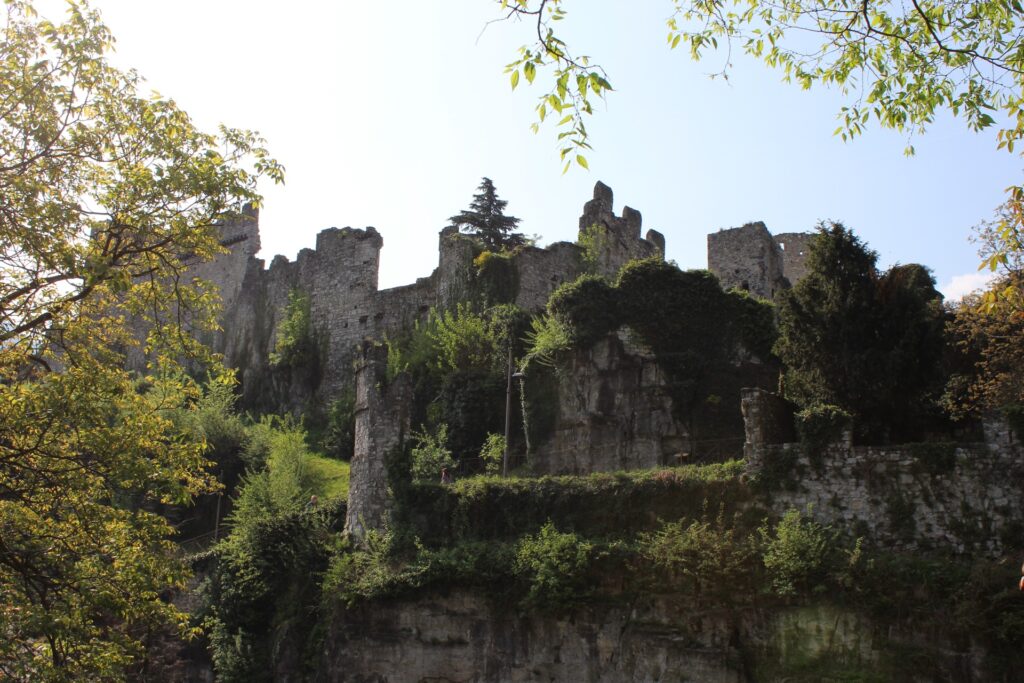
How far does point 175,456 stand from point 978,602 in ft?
38.8

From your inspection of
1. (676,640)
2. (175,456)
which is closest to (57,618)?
(175,456)

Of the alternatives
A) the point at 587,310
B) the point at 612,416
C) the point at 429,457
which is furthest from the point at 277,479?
the point at 587,310

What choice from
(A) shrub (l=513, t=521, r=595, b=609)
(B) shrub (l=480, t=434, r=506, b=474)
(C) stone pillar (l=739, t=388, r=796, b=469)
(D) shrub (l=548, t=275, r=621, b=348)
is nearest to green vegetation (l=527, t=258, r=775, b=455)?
(D) shrub (l=548, t=275, r=621, b=348)

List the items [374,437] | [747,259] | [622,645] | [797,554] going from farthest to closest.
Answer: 1. [747,259]
2. [374,437]
3. [622,645]
4. [797,554]

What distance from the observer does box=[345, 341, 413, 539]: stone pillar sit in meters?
24.8

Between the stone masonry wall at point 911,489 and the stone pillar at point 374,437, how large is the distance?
8651 mm

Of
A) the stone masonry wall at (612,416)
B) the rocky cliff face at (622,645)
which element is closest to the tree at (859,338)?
the stone masonry wall at (612,416)

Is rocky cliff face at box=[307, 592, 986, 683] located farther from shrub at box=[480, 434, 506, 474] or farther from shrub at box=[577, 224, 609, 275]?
shrub at box=[577, 224, 609, 275]

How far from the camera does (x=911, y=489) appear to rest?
62.4 feet

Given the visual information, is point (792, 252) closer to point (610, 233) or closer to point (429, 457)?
point (610, 233)

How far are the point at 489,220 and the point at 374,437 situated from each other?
74.8ft

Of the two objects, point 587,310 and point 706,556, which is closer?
point 706,556

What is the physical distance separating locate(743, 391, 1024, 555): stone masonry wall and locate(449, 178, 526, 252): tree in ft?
87.4

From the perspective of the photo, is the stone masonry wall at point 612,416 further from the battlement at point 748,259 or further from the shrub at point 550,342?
the battlement at point 748,259
